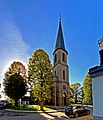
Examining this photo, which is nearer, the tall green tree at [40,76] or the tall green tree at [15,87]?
the tall green tree at [40,76]

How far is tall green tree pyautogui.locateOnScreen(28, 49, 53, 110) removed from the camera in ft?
110

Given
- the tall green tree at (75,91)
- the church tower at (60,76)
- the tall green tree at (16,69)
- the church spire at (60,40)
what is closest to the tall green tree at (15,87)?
the tall green tree at (16,69)

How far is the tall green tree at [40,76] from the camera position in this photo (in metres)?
33.5

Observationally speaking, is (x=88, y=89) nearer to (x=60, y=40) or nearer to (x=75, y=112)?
(x=60, y=40)

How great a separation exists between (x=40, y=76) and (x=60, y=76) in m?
15.1

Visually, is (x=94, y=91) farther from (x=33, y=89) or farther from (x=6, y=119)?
(x=33, y=89)

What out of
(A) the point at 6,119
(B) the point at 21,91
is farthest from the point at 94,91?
(B) the point at 21,91

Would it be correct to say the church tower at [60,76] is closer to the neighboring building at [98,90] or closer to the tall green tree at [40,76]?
the tall green tree at [40,76]

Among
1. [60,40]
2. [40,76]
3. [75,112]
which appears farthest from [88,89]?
[75,112]

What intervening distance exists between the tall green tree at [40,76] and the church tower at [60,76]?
1299cm

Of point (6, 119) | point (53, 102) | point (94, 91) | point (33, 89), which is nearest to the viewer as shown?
point (94, 91)

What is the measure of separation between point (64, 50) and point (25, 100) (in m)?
16.1

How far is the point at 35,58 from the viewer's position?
3484cm

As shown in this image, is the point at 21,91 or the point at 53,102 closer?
the point at 21,91
